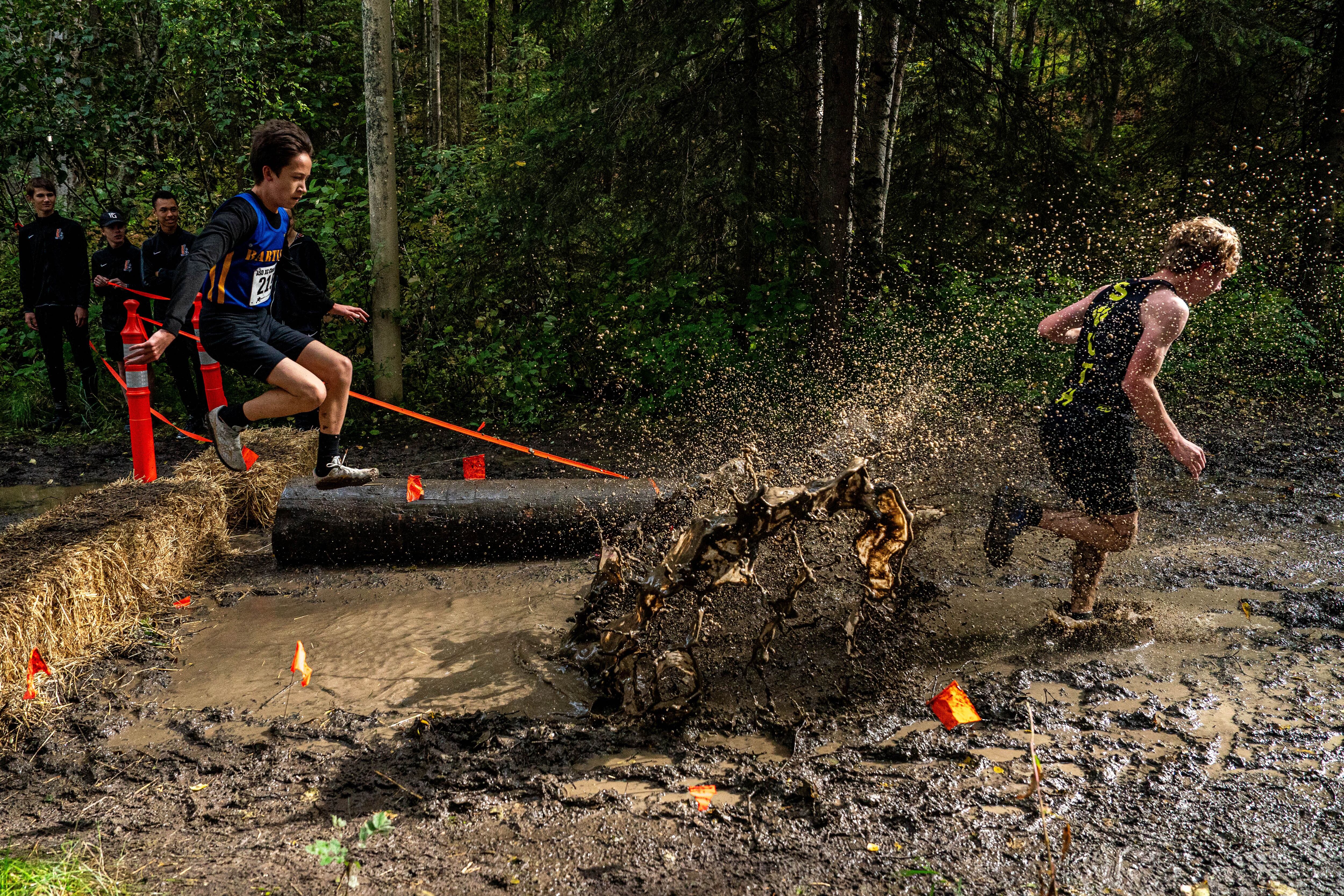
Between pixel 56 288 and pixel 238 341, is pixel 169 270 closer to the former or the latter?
pixel 56 288

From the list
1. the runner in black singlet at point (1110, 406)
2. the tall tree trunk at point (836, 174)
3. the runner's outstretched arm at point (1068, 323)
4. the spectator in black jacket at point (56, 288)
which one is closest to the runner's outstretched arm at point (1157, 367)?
the runner in black singlet at point (1110, 406)

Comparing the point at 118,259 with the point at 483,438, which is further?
the point at 118,259

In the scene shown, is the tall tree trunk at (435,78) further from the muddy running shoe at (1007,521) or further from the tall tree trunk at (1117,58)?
the muddy running shoe at (1007,521)

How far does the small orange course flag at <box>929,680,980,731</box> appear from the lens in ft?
12.0

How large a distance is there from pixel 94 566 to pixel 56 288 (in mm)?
6422

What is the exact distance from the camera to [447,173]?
35.7 ft

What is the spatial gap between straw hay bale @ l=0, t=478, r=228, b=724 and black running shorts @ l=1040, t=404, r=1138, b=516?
516cm

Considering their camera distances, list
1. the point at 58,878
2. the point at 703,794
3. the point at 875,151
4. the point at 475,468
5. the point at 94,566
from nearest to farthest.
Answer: the point at 58,878 < the point at 703,794 < the point at 94,566 < the point at 475,468 < the point at 875,151

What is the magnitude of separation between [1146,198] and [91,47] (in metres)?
14.8

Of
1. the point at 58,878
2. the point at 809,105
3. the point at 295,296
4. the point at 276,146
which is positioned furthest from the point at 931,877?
the point at 809,105

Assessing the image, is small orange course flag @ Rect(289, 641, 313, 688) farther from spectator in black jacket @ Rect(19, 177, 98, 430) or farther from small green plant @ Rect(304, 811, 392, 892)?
spectator in black jacket @ Rect(19, 177, 98, 430)

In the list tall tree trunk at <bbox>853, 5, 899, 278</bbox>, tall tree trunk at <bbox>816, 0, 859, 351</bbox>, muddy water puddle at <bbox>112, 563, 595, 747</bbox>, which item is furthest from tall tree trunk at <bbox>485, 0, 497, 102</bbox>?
muddy water puddle at <bbox>112, 563, 595, 747</bbox>

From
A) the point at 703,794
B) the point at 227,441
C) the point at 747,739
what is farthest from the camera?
the point at 227,441

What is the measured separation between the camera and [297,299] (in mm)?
7234
